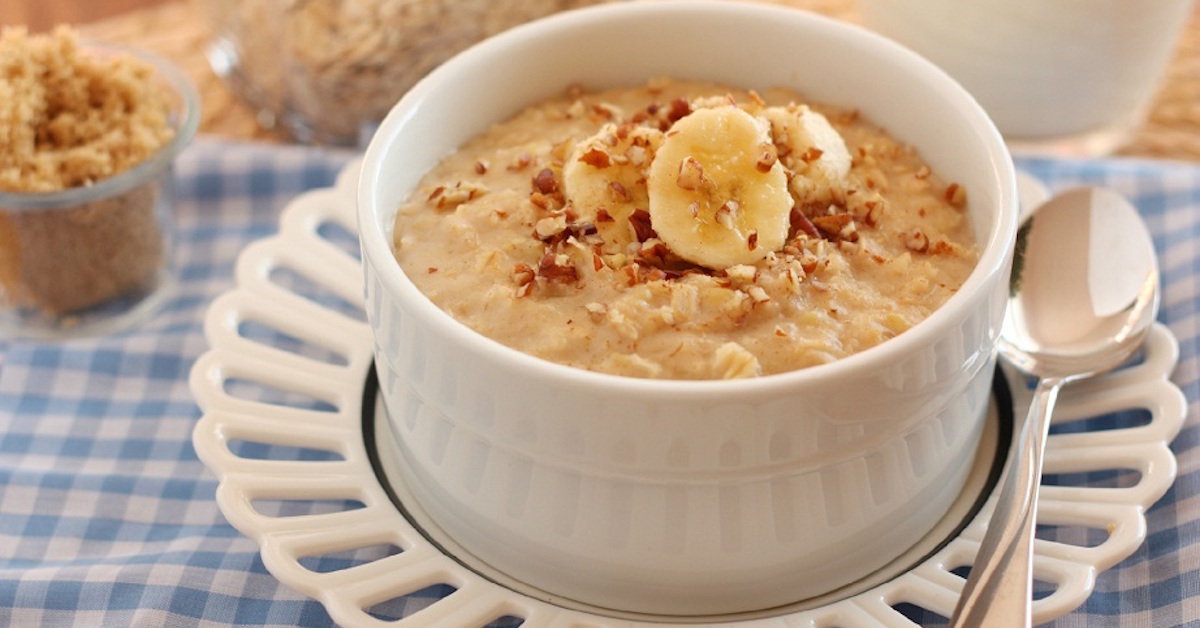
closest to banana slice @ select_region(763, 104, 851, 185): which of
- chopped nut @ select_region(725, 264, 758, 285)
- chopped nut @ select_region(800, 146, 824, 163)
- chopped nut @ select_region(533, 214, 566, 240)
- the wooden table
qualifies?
chopped nut @ select_region(800, 146, 824, 163)

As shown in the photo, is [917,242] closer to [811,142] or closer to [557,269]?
[811,142]

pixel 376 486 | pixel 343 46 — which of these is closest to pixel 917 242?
pixel 376 486

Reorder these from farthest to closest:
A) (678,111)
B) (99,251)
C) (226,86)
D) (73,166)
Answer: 1. (226,86)
2. (99,251)
3. (73,166)
4. (678,111)

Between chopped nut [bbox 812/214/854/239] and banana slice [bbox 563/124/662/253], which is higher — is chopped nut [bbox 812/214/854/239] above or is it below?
below

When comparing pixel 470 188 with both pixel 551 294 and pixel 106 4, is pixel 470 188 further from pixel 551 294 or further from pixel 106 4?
pixel 106 4

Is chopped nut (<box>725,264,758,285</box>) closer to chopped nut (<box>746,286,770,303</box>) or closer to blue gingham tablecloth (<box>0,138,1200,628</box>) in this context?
chopped nut (<box>746,286,770,303</box>)

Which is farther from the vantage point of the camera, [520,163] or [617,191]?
[520,163]

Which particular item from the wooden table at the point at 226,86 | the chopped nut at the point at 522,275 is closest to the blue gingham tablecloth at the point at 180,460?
the wooden table at the point at 226,86
